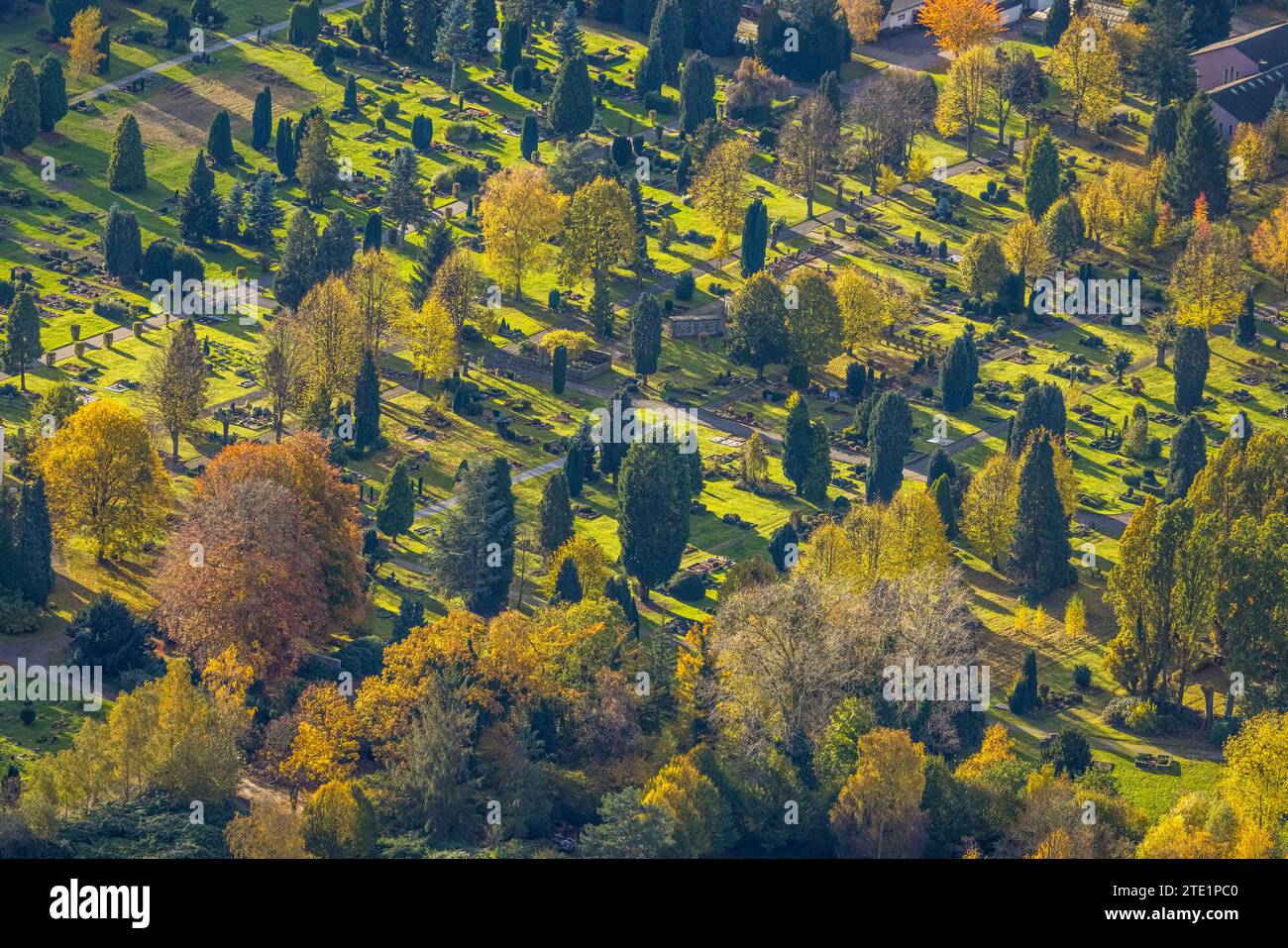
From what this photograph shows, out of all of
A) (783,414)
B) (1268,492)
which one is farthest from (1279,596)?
(783,414)

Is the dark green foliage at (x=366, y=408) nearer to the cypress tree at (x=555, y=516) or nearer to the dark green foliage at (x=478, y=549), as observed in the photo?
the cypress tree at (x=555, y=516)

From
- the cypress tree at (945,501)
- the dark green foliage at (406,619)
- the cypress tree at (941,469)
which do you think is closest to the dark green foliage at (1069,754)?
the cypress tree at (945,501)

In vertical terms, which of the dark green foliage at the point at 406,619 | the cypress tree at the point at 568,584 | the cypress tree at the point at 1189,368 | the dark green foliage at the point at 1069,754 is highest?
the cypress tree at the point at 1189,368

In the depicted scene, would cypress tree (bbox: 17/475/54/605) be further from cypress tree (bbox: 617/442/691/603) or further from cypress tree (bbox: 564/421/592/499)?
cypress tree (bbox: 564/421/592/499)

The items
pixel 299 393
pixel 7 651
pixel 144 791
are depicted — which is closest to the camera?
pixel 144 791

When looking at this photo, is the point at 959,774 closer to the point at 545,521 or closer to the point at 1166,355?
the point at 545,521

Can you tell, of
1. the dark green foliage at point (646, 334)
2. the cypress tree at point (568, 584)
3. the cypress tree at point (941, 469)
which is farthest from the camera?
the dark green foliage at point (646, 334)
